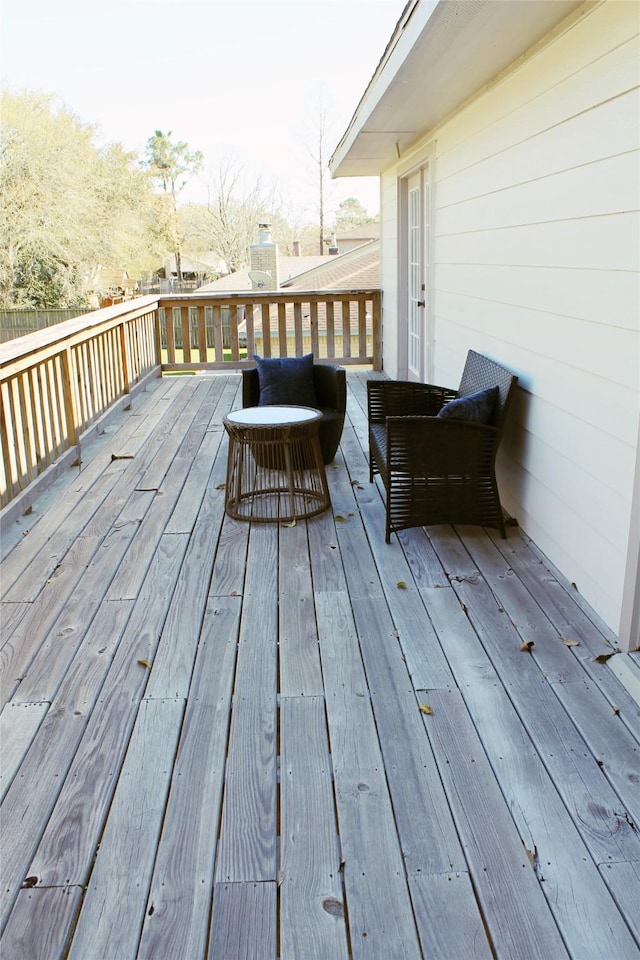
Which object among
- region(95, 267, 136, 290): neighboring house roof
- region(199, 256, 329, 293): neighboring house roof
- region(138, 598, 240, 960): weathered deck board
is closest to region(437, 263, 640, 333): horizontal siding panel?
region(138, 598, 240, 960): weathered deck board

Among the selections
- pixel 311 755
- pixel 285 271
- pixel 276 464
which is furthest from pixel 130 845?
pixel 285 271

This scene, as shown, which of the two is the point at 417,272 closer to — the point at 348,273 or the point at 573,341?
the point at 573,341

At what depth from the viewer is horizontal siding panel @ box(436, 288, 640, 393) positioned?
2.57m

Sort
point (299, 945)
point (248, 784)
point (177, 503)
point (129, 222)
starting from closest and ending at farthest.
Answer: point (299, 945) → point (248, 784) → point (177, 503) → point (129, 222)

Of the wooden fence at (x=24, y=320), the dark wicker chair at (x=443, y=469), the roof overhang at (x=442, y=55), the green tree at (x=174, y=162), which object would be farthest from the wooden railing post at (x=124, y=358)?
the green tree at (x=174, y=162)

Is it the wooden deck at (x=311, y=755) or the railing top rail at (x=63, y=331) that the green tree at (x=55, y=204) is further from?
the wooden deck at (x=311, y=755)

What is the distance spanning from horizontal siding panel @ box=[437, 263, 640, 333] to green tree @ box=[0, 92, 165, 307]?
2196 cm

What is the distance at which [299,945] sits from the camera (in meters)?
1.54

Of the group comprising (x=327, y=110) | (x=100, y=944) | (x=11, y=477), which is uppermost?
(x=327, y=110)

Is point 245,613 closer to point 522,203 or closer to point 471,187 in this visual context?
point 522,203

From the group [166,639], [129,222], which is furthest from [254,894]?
[129,222]

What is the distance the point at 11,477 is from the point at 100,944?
292cm

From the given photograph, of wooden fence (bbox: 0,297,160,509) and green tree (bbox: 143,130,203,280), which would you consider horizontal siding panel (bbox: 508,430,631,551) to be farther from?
green tree (bbox: 143,130,203,280)

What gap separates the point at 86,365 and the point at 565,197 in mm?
3842
